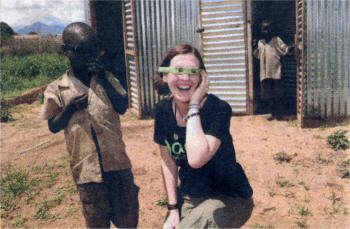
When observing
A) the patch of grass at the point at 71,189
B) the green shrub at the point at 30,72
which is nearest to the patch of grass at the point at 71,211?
the patch of grass at the point at 71,189

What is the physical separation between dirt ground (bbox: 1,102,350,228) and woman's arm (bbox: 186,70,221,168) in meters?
2.30

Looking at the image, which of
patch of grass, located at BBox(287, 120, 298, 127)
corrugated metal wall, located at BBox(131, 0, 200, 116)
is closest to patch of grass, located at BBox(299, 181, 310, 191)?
patch of grass, located at BBox(287, 120, 298, 127)

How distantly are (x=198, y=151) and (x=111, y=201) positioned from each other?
119 cm

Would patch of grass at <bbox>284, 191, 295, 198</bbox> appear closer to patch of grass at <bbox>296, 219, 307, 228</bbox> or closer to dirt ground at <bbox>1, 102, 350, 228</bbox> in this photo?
dirt ground at <bbox>1, 102, 350, 228</bbox>

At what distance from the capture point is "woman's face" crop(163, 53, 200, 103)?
237cm

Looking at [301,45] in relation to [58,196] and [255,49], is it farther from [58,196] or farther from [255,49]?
[58,196]

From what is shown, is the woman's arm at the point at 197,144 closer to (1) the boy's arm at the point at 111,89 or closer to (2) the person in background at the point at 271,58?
(1) the boy's arm at the point at 111,89

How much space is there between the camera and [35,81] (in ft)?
48.8

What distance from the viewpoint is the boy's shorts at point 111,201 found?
9.80ft

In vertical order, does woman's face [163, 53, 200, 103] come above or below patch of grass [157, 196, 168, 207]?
above

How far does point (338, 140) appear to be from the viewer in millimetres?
6371

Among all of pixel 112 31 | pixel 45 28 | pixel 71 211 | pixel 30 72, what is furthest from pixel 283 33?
pixel 45 28

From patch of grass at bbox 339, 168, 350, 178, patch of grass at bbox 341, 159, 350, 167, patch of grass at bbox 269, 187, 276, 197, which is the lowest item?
patch of grass at bbox 269, 187, 276, 197

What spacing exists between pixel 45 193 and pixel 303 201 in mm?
3397
